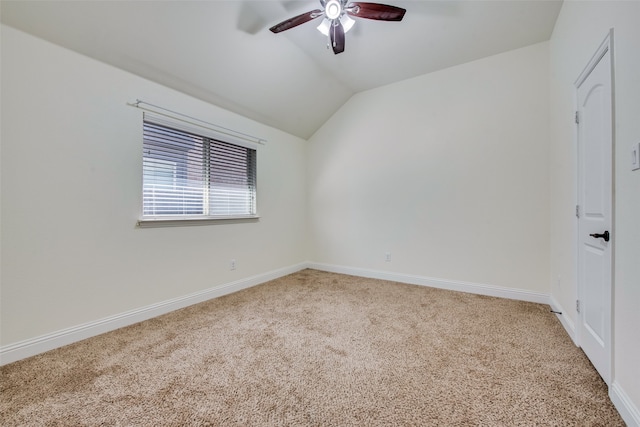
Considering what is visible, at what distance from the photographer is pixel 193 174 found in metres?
2.92

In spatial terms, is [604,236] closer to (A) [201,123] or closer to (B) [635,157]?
(B) [635,157]

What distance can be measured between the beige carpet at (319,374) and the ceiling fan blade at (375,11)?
248 centimetres

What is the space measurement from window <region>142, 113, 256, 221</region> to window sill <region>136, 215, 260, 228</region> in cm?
3

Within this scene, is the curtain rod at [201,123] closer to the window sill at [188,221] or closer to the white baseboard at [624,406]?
the window sill at [188,221]

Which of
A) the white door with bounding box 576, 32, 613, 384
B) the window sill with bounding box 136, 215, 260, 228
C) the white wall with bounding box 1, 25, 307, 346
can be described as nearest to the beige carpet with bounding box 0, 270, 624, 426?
the white door with bounding box 576, 32, 613, 384

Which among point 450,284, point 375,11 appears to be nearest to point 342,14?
point 375,11

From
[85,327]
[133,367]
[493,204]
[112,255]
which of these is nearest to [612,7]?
[493,204]

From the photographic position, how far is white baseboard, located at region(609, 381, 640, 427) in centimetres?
118

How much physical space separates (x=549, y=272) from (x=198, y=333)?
11.5 ft

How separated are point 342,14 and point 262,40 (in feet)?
3.18

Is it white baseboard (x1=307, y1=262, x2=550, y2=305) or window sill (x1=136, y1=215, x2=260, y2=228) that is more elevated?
window sill (x1=136, y1=215, x2=260, y2=228)

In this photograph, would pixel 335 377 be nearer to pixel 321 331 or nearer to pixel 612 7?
pixel 321 331

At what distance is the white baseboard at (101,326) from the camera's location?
5.96ft

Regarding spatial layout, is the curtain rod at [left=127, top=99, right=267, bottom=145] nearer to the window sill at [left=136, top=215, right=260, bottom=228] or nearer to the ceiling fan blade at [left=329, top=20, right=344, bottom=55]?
the window sill at [left=136, top=215, right=260, bottom=228]
